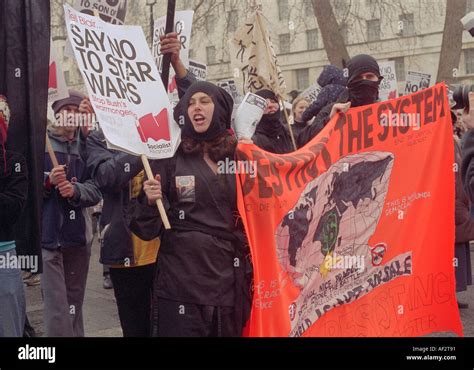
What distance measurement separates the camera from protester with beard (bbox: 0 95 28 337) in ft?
12.9

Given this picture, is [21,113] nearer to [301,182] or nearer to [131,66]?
[131,66]

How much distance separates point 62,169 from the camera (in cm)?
512

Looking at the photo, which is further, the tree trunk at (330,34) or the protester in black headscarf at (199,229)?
the tree trunk at (330,34)

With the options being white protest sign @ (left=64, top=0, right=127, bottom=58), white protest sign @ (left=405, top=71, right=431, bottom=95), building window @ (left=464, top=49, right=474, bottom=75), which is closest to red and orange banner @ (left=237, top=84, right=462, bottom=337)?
white protest sign @ (left=64, top=0, right=127, bottom=58)

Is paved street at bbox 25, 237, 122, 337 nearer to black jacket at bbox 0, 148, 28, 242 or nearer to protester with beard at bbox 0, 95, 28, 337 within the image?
protester with beard at bbox 0, 95, 28, 337

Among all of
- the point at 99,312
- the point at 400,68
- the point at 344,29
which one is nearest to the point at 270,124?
the point at 99,312

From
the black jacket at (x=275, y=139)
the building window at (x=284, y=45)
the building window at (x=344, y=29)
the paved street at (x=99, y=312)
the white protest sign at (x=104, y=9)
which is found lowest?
the paved street at (x=99, y=312)

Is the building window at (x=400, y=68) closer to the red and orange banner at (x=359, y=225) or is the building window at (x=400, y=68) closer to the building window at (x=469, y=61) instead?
the building window at (x=469, y=61)

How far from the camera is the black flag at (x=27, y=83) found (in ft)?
13.5

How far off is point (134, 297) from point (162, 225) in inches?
27.8

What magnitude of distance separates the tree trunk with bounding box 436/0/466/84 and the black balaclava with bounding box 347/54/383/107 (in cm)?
1034

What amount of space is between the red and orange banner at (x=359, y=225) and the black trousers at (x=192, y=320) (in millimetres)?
162
